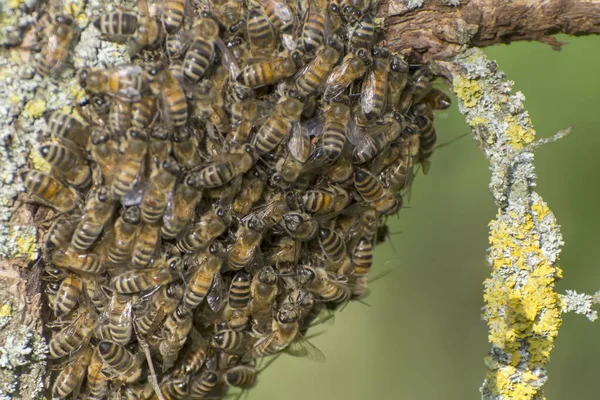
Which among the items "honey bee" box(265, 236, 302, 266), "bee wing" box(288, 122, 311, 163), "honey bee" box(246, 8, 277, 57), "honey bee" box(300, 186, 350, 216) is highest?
"honey bee" box(246, 8, 277, 57)

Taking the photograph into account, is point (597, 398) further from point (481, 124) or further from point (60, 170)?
point (60, 170)

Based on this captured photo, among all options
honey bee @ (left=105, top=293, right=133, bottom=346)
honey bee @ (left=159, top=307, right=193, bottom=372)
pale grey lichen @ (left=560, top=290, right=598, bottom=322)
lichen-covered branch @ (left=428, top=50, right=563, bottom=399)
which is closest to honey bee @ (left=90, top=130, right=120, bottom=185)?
honey bee @ (left=105, top=293, right=133, bottom=346)

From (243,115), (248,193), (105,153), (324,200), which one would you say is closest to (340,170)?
(324,200)

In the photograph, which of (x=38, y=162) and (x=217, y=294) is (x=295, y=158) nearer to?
(x=217, y=294)

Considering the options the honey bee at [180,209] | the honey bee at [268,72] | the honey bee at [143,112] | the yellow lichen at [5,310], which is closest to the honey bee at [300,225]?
the honey bee at [180,209]

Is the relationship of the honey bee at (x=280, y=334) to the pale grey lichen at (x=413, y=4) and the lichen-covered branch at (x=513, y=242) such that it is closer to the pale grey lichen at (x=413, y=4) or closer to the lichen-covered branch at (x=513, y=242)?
the lichen-covered branch at (x=513, y=242)

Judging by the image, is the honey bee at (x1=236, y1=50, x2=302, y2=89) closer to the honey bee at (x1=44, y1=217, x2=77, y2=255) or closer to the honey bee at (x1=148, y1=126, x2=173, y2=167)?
the honey bee at (x1=148, y1=126, x2=173, y2=167)
